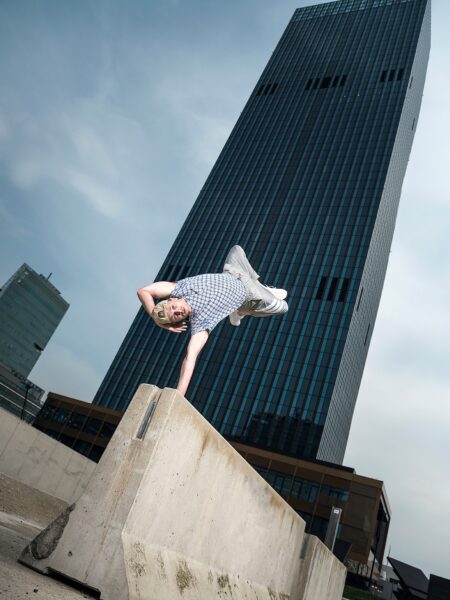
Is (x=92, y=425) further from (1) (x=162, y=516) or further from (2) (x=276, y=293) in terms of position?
(1) (x=162, y=516)

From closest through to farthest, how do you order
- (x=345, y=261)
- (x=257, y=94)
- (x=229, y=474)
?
(x=229, y=474), (x=345, y=261), (x=257, y=94)

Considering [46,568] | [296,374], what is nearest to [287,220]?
[296,374]

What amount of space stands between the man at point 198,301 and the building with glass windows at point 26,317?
466 feet

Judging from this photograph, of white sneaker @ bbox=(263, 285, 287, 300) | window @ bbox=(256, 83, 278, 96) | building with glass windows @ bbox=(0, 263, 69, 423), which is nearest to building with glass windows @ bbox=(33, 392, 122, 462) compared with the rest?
white sneaker @ bbox=(263, 285, 287, 300)

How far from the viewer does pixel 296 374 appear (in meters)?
60.1

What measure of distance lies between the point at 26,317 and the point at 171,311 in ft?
506

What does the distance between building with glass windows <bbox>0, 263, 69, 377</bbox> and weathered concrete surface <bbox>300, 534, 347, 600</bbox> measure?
457 ft

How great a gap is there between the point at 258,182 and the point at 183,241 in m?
18.5

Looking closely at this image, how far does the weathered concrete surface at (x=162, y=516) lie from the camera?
244cm

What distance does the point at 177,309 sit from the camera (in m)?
3.51

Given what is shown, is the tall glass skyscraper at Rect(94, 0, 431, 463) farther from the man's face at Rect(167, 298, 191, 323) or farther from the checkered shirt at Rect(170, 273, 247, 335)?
the man's face at Rect(167, 298, 191, 323)

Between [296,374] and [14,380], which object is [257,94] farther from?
[14,380]

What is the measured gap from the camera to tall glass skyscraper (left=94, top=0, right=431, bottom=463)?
60344 millimetres

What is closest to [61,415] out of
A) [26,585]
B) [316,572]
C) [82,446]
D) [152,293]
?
[82,446]
